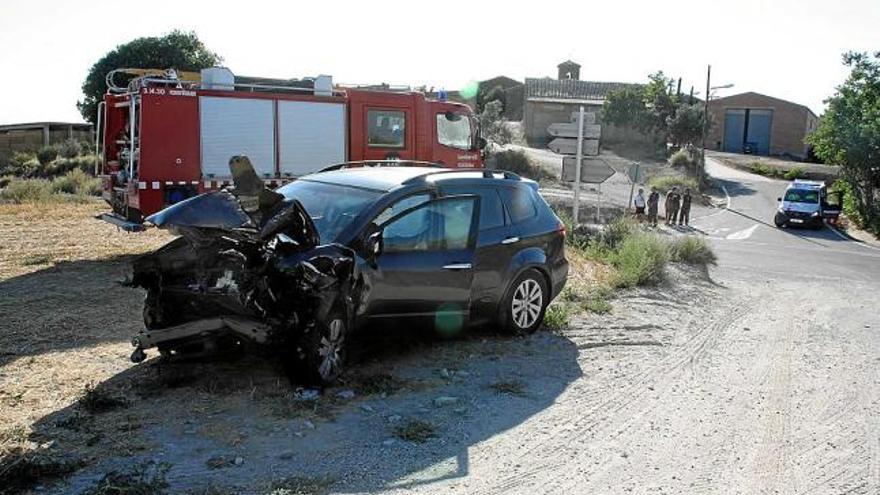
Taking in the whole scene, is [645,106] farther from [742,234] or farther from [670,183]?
[742,234]

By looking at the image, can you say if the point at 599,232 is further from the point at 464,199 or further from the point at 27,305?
the point at 27,305

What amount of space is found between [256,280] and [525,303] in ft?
10.6

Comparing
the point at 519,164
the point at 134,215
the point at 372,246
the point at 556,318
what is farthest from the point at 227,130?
the point at 519,164

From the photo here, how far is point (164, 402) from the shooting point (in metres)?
5.43

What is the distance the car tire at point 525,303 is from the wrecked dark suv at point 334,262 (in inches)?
0.6

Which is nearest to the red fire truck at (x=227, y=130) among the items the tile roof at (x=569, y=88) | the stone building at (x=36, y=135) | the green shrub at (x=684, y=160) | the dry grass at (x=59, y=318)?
the dry grass at (x=59, y=318)

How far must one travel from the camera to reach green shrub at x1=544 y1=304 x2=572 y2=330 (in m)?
8.50

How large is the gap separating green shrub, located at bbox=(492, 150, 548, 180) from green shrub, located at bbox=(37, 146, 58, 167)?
21294 mm

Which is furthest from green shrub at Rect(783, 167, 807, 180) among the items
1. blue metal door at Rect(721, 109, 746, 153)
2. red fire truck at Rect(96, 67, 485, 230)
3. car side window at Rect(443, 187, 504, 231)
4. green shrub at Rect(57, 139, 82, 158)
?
car side window at Rect(443, 187, 504, 231)

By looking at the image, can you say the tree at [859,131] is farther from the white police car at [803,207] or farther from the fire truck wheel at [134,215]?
the fire truck wheel at [134,215]

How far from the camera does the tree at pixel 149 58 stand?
4778 cm

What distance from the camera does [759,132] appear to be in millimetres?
69750

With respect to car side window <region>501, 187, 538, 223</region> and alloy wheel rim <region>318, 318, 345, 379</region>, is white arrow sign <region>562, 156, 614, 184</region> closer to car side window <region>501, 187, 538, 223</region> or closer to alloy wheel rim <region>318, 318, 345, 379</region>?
car side window <region>501, 187, 538, 223</region>

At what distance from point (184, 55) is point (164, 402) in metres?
46.7
